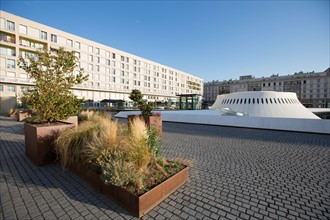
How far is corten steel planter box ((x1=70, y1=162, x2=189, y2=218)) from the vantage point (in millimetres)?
2623

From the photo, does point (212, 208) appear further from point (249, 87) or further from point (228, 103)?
point (249, 87)

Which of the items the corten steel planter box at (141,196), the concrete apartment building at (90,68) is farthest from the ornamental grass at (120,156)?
the concrete apartment building at (90,68)

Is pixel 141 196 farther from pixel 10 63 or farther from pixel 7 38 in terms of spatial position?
pixel 7 38

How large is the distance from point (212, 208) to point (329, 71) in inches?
4114

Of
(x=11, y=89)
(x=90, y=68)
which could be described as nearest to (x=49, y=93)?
(x=11, y=89)

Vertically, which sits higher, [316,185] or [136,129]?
[136,129]

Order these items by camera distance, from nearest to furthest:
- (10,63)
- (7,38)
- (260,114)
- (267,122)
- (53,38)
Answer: (267,122), (260,114), (7,38), (10,63), (53,38)

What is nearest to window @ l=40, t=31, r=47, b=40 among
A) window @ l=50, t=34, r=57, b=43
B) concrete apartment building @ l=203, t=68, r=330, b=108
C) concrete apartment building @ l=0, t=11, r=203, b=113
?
concrete apartment building @ l=0, t=11, r=203, b=113

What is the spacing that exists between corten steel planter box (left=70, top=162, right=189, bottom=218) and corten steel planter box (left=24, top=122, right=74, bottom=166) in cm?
188

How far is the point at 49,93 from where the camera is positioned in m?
5.59

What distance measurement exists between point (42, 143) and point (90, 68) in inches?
1920

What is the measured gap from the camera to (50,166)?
4.66 metres

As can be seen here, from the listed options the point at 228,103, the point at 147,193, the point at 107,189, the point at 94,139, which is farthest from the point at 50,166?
the point at 228,103

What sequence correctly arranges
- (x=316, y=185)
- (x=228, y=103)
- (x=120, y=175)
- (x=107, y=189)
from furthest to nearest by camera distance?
(x=228, y=103) < (x=316, y=185) < (x=107, y=189) < (x=120, y=175)
